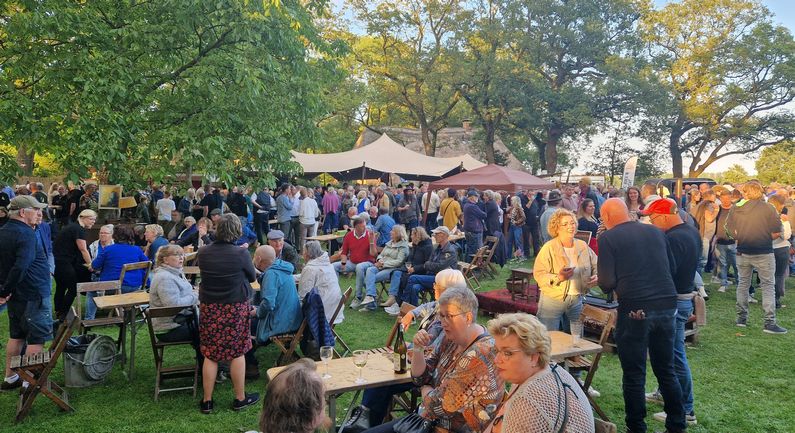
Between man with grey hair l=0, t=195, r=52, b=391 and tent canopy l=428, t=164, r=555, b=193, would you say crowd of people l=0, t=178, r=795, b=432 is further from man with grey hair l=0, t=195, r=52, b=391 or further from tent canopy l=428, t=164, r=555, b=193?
tent canopy l=428, t=164, r=555, b=193

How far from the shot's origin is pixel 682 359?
3.88m

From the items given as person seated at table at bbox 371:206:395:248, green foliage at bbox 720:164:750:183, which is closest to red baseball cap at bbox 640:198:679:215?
person seated at table at bbox 371:206:395:248

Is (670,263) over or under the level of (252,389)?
over

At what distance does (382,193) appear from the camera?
15.5 metres

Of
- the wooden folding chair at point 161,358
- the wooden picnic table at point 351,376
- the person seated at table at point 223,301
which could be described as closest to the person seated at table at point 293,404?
the wooden picnic table at point 351,376

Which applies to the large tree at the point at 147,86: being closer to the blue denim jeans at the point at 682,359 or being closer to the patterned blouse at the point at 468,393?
the patterned blouse at the point at 468,393

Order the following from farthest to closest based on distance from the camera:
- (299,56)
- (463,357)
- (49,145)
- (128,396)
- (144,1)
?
(299,56), (144,1), (49,145), (128,396), (463,357)

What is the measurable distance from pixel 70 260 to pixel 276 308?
322cm

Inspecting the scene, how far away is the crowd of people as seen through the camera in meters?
2.21

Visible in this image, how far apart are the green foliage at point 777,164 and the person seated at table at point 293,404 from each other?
3671cm

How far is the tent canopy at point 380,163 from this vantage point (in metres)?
17.3

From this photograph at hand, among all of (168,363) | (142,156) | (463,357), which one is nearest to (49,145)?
(142,156)

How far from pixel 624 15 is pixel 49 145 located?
1233 inches

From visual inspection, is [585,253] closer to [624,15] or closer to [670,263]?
[670,263]
